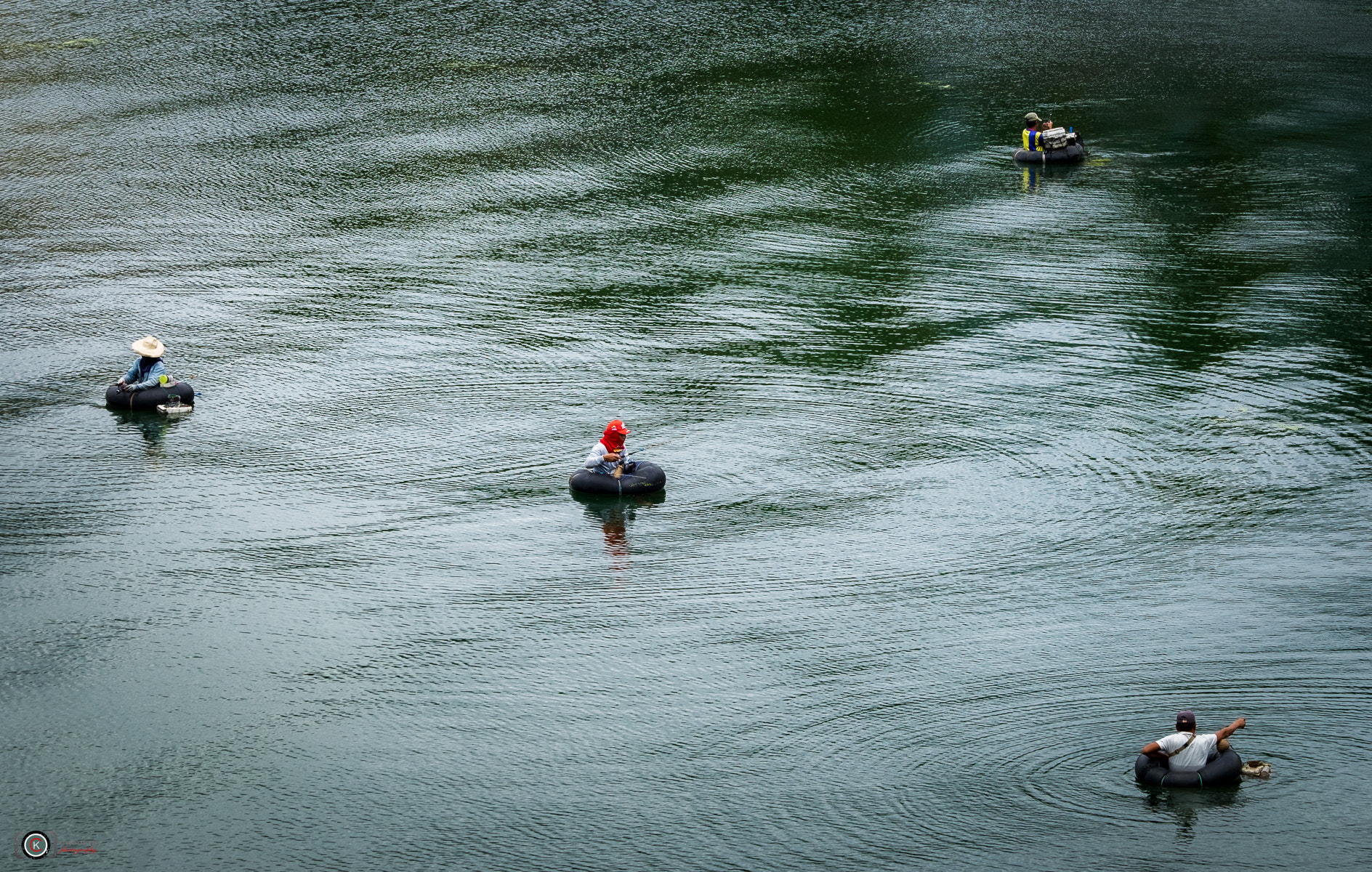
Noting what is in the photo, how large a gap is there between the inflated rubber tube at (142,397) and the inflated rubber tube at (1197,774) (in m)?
12.6

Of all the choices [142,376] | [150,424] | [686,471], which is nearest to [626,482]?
[686,471]

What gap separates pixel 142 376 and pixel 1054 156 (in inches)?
665

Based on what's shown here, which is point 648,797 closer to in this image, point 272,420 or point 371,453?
point 371,453

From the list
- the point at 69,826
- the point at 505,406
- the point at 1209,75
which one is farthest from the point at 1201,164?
the point at 69,826

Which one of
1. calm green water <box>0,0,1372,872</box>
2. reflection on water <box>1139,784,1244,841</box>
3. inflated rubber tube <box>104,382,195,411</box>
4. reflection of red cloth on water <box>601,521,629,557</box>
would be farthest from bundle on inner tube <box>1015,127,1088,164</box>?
reflection on water <box>1139,784,1244,841</box>

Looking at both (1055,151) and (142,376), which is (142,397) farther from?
(1055,151)

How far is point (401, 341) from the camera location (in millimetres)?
20484

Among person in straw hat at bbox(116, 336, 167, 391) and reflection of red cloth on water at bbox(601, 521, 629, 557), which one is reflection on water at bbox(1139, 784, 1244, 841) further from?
person in straw hat at bbox(116, 336, 167, 391)

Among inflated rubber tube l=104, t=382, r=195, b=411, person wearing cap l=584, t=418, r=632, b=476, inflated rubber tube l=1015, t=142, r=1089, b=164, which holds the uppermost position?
inflated rubber tube l=1015, t=142, r=1089, b=164

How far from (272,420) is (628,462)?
203 inches

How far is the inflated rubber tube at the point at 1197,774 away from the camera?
35.6ft

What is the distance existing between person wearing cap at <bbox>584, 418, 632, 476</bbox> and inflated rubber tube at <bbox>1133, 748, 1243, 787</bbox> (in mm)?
6524

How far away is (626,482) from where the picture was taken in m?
15.5

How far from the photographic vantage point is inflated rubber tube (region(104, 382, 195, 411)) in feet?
59.4
